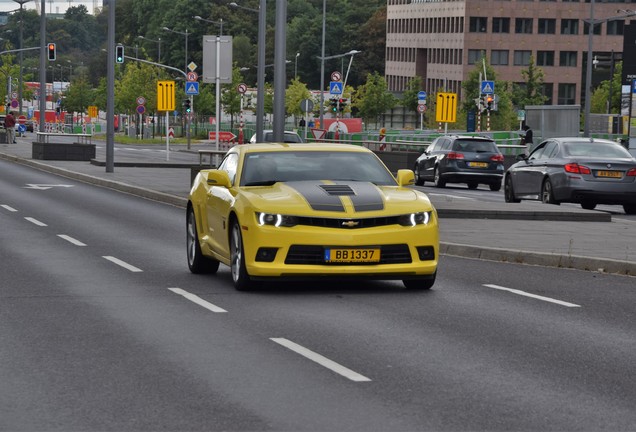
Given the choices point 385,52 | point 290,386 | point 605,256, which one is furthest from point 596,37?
point 290,386

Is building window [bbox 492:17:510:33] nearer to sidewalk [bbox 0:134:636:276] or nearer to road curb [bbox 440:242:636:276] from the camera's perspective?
sidewalk [bbox 0:134:636:276]

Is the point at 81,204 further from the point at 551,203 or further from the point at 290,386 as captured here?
the point at 290,386

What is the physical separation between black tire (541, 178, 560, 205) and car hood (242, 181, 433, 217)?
15600mm

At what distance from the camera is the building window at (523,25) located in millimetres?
139625

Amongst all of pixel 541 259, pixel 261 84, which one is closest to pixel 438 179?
pixel 261 84

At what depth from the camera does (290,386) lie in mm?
A: 9133

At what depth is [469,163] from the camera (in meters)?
43.2

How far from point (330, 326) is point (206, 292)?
2831 millimetres

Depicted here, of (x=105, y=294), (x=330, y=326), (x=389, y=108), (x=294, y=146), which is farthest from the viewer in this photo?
(x=389, y=108)

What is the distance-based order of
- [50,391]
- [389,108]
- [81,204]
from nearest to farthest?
1. [50,391]
2. [81,204]
3. [389,108]

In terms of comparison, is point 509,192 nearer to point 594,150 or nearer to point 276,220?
point 594,150

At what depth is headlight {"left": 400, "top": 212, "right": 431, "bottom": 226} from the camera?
14310 mm

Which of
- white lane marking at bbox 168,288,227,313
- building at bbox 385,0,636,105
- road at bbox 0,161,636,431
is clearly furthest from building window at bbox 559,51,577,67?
white lane marking at bbox 168,288,227,313

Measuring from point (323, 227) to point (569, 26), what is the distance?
12939 centimetres
